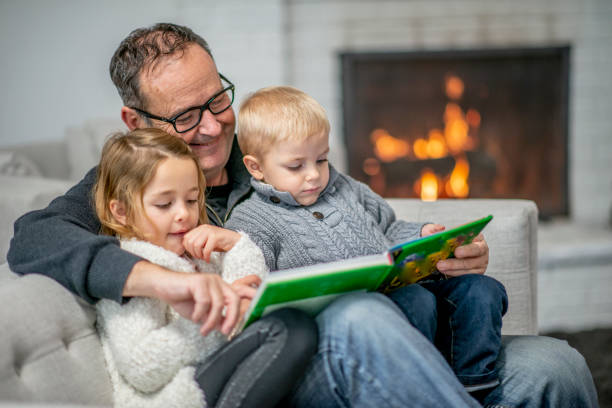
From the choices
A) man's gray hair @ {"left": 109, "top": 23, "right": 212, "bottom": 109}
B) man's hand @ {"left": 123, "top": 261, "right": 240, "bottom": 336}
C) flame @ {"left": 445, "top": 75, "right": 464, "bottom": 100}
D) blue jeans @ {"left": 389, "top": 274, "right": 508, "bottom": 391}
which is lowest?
blue jeans @ {"left": 389, "top": 274, "right": 508, "bottom": 391}

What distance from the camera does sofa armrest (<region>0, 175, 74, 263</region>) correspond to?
1.52 meters

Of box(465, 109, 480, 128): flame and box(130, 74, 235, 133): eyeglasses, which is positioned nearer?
box(130, 74, 235, 133): eyeglasses

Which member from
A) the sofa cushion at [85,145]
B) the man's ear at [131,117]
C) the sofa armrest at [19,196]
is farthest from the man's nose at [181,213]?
the sofa cushion at [85,145]

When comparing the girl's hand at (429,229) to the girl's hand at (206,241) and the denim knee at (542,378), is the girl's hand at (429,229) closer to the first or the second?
the denim knee at (542,378)

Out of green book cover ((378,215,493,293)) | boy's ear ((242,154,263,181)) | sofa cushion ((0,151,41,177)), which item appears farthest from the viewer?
sofa cushion ((0,151,41,177))

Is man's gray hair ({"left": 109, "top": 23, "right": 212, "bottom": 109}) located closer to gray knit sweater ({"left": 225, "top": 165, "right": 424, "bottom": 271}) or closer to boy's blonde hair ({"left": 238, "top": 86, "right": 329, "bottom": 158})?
boy's blonde hair ({"left": 238, "top": 86, "right": 329, "bottom": 158})

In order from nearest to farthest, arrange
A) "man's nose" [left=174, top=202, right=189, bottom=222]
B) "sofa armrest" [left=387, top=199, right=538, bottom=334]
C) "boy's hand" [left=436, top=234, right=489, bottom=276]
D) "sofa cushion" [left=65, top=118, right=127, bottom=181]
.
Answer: "man's nose" [left=174, top=202, right=189, bottom=222], "boy's hand" [left=436, top=234, right=489, bottom=276], "sofa armrest" [left=387, top=199, right=538, bottom=334], "sofa cushion" [left=65, top=118, right=127, bottom=181]

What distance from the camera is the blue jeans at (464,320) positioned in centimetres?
107

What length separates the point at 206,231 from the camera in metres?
1.04

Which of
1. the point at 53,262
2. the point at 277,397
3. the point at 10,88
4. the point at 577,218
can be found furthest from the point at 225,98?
the point at 577,218

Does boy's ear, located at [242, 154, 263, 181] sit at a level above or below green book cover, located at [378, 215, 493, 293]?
above

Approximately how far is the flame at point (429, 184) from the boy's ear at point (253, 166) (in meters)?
1.57

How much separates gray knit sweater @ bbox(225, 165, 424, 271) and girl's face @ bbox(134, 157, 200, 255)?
160 millimetres

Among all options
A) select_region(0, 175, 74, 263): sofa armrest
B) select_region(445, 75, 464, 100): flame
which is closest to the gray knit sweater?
select_region(0, 175, 74, 263): sofa armrest
